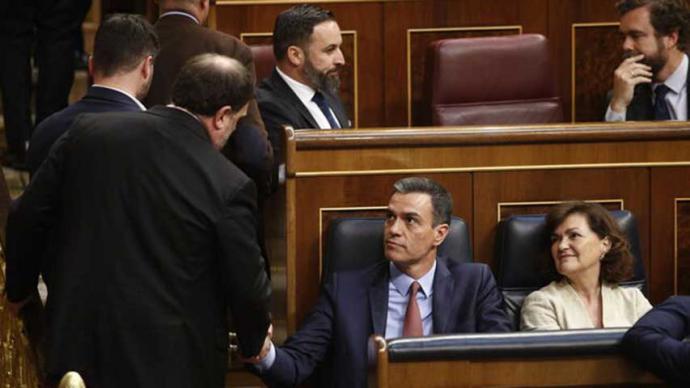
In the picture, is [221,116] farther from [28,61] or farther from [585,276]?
[28,61]

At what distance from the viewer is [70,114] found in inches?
103

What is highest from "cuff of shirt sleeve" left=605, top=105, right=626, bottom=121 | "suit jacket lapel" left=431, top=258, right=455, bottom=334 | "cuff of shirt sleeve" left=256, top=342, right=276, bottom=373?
"cuff of shirt sleeve" left=605, top=105, right=626, bottom=121

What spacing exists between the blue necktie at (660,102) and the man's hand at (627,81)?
4 cm

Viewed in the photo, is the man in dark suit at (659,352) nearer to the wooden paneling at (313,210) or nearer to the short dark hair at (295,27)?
the wooden paneling at (313,210)

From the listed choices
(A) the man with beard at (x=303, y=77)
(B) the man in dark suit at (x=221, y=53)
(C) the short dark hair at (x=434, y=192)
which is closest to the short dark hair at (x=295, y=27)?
(A) the man with beard at (x=303, y=77)

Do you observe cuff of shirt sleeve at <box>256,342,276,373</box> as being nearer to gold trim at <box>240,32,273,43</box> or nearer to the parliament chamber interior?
the parliament chamber interior

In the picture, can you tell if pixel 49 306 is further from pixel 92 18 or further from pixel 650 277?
pixel 92 18

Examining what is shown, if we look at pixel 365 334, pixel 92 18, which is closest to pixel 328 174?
pixel 365 334

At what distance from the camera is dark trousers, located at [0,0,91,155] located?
4145 millimetres

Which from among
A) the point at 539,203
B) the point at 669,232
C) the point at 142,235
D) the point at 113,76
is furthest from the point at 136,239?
the point at 669,232

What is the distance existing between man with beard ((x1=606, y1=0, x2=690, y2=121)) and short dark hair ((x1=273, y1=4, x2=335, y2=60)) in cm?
69

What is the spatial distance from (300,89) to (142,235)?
40.1 inches

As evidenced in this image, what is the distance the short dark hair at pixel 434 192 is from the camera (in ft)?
9.33

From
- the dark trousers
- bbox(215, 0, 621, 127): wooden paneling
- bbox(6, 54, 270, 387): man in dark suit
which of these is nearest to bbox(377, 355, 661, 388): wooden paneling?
bbox(6, 54, 270, 387): man in dark suit
